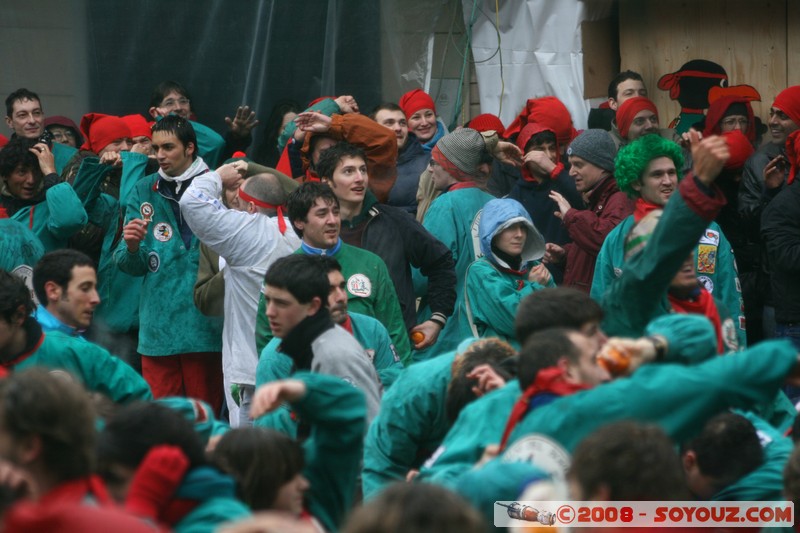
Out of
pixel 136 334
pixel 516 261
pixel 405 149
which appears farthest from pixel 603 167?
pixel 136 334

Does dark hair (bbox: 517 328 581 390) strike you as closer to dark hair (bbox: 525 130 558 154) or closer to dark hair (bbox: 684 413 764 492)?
dark hair (bbox: 684 413 764 492)

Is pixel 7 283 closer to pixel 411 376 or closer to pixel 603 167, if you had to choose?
pixel 411 376

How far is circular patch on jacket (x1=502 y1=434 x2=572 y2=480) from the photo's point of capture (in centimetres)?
347

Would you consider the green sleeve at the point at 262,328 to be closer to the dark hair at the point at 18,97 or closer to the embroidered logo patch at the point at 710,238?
the embroidered logo patch at the point at 710,238

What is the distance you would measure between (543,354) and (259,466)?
2.86 feet

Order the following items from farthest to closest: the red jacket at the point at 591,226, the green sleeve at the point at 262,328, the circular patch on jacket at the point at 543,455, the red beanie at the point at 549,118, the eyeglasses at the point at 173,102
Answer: the red beanie at the point at 549,118, the eyeglasses at the point at 173,102, the red jacket at the point at 591,226, the green sleeve at the point at 262,328, the circular patch on jacket at the point at 543,455

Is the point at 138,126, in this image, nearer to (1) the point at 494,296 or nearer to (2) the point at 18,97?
(2) the point at 18,97

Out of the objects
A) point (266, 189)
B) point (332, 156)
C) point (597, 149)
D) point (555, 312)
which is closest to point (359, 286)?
point (332, 156)

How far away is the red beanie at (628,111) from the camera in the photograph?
8312 mm

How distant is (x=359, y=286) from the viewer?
6246 mm

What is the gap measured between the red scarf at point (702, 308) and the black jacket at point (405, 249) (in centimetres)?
236

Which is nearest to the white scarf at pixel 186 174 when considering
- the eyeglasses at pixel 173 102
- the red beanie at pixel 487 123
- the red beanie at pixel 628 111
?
the eyeglasses at pixel 173 102

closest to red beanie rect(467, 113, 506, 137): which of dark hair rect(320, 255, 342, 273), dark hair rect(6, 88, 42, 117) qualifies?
dark hair rect(6, 88, 42, 117)

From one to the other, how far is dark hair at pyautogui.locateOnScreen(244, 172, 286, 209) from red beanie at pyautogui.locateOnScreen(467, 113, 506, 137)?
7.76 ft
